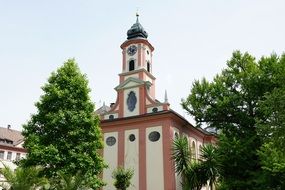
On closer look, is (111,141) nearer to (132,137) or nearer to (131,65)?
(132,137)

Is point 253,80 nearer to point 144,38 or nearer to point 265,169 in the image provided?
point 265,169

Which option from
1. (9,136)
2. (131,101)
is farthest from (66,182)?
A: (9,136)

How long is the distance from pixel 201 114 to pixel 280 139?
17976mm

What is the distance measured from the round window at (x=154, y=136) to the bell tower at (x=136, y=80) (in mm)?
2755

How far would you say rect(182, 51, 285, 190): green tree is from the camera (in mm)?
28984

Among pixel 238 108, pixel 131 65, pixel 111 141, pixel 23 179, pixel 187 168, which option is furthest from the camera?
pixel 131 65

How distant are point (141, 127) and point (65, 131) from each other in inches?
613

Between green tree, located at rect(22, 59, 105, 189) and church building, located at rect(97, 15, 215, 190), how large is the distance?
41.1 feet

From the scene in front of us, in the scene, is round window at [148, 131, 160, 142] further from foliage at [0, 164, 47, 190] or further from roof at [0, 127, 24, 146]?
roof at [0, 127, 24, 146]

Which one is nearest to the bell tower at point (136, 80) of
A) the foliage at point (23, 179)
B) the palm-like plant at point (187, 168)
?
the palm-like plant at point (187, 168)

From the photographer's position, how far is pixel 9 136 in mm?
58969

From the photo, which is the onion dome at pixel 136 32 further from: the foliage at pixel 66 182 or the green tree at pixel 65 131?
the foliage at pixel 66 182

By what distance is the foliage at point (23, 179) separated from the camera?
2081cm

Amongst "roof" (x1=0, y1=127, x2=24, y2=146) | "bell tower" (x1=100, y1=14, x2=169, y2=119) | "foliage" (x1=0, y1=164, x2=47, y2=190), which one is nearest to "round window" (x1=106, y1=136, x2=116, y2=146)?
"bell tower" (x1=100, y1=14, x2=169, y2=119)
